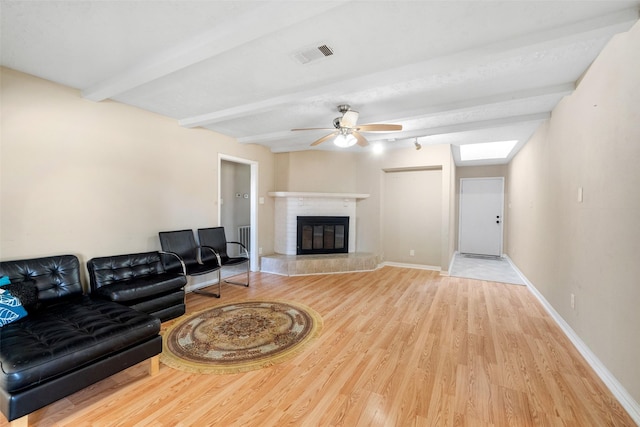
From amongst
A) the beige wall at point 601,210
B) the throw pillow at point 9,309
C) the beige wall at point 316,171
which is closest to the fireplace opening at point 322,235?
the beige wall at point 316,171

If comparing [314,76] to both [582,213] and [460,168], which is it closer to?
[582,213]

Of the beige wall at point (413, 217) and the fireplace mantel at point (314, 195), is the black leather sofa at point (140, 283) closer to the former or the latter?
the fireplace mantel at point (314, 195)

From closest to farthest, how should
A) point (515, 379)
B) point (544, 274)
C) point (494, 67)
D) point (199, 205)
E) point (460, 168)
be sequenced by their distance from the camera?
1. point (515, 379)
2. point (494, 67)
3. point (544, 274)
4. point (199, 205)
5. point (460, 168)

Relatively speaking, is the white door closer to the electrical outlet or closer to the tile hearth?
the tile hearth

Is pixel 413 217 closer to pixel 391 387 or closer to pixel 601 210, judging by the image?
pixel 601 210

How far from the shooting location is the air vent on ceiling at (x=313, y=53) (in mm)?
1960

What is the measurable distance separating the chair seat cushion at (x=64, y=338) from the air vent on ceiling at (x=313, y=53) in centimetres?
233

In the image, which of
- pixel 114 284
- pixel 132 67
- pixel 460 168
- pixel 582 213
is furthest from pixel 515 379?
pixel 460 168

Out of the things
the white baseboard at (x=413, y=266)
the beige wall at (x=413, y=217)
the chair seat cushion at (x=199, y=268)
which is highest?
the beige wall at (x=413, y=217)

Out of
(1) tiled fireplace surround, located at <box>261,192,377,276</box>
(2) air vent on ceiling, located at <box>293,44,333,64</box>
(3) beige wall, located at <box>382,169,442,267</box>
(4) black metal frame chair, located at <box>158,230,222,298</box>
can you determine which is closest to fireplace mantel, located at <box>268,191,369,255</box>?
(1) tiled fireplace surround, located at <box>261,192,377,276</box>

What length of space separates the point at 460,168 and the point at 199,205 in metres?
6.50

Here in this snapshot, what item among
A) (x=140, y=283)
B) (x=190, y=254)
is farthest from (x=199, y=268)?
(x=140, y=283)

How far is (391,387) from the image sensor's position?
1869 mm

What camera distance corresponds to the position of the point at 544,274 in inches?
136
